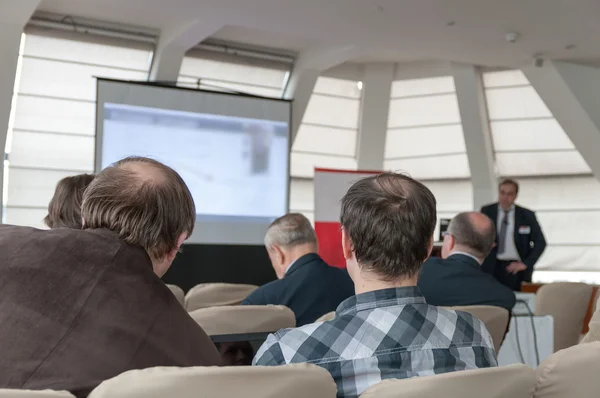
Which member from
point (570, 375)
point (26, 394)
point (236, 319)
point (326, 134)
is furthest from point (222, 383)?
point (326, 134)

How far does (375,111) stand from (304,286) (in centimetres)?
942

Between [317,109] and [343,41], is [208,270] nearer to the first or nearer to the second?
[343,41]

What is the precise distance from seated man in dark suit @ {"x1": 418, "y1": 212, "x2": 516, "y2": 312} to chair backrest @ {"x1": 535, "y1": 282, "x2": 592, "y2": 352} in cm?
164

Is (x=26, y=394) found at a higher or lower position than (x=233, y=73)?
lower

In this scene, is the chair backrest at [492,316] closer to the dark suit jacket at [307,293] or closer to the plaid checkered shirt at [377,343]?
the dark suit jacket at [307,293]

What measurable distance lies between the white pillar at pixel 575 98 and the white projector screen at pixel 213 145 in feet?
14.3

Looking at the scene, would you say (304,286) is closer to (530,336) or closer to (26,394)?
(530,336)

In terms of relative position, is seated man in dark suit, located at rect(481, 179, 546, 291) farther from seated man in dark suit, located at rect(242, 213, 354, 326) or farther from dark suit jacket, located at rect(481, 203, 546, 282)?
seated man in dark suit, located at rect(242, 213, 354, 326)

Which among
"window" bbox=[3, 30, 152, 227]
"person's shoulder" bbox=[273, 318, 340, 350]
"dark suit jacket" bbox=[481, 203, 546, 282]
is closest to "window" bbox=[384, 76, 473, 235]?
"window" bbox=[3, 30, 152, 227]

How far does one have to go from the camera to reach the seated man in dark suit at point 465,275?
3232mm

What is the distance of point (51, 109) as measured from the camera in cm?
1002

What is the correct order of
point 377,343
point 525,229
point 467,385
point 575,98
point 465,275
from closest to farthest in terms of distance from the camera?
point 467,385 < point 377,343 < point 465,275 < point 525,229 < point 575,98

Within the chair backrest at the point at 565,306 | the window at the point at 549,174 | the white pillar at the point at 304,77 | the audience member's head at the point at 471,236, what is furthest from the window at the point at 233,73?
the audience member's head at the point at 471,236

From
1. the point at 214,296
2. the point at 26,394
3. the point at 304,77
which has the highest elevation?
the point at 304,77
